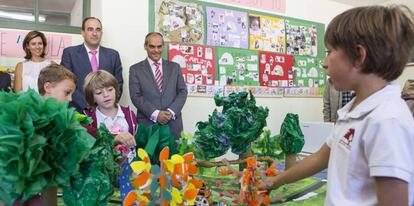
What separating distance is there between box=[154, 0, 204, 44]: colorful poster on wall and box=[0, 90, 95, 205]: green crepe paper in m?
2.66

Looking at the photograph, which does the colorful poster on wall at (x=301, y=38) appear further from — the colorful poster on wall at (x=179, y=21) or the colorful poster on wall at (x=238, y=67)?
the colorful poster on wall at (x=179, y=21)

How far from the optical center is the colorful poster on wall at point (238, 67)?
357 centimetres

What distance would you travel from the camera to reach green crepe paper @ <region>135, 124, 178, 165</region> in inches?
34.4

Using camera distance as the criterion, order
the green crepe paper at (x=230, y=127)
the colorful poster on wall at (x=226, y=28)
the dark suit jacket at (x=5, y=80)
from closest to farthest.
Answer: the green crepe paper at (x=230, y=127) < the dark suit jacket at (x=5, y=80) < the colorful poster on wall at (x=226, y=28)

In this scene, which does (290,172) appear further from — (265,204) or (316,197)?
(316,197)

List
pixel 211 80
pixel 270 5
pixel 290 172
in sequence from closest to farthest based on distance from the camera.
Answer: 1. pixel 290 172
2. pixel 211 80
3. pixel 270 5

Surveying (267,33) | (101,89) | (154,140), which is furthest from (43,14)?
(154,140)

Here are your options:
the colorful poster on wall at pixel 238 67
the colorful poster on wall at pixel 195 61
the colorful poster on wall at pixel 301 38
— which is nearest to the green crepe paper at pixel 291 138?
the colorful poster on wall at pixel 195 61

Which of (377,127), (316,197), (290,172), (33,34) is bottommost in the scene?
(316,197)

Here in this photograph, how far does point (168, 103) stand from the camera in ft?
9.18

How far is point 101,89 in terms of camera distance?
167cm

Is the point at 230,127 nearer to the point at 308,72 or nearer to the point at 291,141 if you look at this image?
the point at 291,141

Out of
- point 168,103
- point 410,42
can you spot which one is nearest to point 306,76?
point 168,103

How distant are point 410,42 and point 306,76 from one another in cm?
371
